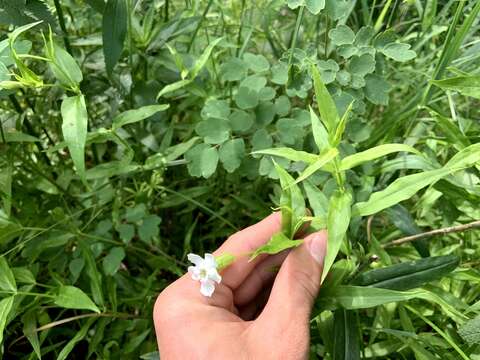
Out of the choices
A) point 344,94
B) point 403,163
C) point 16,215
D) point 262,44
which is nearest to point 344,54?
point 344,94

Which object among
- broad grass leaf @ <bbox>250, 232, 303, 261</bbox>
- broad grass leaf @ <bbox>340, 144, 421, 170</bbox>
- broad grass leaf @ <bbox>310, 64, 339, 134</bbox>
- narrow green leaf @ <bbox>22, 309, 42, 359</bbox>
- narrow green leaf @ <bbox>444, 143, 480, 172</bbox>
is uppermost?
broad grass leaf @ <bbox>310, 64, 339, 134</bbox>

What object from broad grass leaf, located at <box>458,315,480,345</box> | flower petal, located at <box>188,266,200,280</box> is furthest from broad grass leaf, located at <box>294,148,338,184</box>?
broad grass leaf, located at <box>458,315,480,345</box>

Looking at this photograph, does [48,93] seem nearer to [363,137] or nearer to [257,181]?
[257,181]

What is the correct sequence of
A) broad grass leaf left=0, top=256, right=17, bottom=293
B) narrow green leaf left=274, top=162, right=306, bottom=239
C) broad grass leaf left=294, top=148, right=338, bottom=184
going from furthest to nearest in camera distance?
broad grass leaf left=0, top=256, right=17, bottom=293
narrow green leaf left=274, top=162, right=306, bottom=239
broad grass leaf left=294, top=148, right=338, bottom=184

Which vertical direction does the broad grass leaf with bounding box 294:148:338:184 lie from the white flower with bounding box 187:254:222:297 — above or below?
above

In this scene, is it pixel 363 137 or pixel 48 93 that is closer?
pixel 363 137

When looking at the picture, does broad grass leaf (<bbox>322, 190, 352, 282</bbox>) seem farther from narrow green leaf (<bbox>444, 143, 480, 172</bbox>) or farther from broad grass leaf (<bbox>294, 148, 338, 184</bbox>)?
narrow green leaf (<bbox>444, 143, 480, 172</bbox>)

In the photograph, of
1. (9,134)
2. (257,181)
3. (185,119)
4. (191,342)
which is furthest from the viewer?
(185,119)

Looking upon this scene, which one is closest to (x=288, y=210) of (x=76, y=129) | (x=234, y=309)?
(x=234, y=309)
